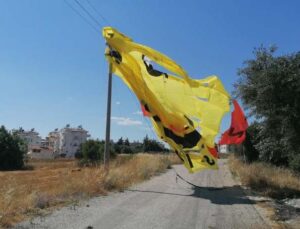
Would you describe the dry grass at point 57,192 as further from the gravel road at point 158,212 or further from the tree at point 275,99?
the tree at point 275,99

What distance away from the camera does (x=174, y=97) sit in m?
15.9

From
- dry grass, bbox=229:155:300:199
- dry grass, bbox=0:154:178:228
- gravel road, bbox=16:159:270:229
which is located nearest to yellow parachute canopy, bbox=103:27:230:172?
gravel road, bbox=16:159:270:229

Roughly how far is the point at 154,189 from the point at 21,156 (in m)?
65.4

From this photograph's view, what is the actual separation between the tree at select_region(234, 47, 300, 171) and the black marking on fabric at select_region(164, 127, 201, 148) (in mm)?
4134

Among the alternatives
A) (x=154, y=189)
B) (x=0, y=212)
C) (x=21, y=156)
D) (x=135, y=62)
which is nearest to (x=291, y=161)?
(x=154, y=189)

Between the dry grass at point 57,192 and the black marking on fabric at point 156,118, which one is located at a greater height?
the black marking on fabric at point 156,118

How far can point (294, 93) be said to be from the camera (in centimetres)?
1738

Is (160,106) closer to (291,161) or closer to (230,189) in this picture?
(230,189)

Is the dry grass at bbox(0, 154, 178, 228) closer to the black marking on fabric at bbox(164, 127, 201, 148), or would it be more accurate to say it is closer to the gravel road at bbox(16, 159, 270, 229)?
the gravel road at bbox(16, 159, 270, 229)


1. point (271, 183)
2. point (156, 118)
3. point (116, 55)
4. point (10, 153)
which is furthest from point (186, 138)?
point (10, 153)

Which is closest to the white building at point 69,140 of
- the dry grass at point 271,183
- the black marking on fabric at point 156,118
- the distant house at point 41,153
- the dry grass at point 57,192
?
the distant house at point 41,153

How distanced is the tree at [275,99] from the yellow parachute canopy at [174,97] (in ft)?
9.35

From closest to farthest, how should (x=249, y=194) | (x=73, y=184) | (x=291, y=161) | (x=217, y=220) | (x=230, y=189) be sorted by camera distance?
1. (x=217, y=220)
2. (x=73, y=184)
3. (x=249, y=194)
4. (x=230, y=189)
5. (x=291, y=161)

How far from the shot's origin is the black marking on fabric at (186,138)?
15.9m
